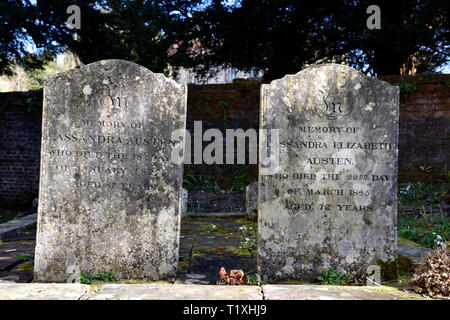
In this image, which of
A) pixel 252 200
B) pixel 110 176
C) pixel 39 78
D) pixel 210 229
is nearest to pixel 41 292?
pixel 110 176

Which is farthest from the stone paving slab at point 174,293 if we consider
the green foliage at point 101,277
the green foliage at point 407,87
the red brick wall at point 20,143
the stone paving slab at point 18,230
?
the red brick wall at point 20,143

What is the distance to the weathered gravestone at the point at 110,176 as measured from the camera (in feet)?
9.79

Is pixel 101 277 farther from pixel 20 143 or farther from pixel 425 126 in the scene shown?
pixel 20 143

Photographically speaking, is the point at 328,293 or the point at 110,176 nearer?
the point at 328,293

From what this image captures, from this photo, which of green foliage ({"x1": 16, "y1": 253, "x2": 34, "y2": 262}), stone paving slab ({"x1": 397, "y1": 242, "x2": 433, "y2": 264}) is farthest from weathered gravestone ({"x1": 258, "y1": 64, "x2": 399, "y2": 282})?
green foliage ({"x1": 16, "y1": 253, "x2": 34, "y2": 262})

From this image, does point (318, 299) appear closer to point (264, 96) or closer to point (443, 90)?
point (264, 96)

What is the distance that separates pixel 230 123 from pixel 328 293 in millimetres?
5927

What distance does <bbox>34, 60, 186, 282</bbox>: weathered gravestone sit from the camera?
2984 millimetres

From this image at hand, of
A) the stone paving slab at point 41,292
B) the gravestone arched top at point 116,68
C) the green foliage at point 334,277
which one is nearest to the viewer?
the stone paving slab at point 41,292

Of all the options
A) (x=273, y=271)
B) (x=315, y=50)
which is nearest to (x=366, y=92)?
(x=273, y=271)

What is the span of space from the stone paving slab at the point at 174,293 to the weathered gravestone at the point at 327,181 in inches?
31.1

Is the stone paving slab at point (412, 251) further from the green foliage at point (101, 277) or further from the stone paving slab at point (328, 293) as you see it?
the green foliage at point (101, 277)

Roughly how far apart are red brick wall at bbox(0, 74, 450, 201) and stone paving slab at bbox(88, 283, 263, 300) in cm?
559

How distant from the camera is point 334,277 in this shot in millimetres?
2939
